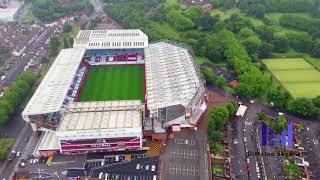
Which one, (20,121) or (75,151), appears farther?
(20,121)

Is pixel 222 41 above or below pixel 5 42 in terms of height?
above

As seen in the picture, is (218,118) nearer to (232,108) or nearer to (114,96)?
(232,108)

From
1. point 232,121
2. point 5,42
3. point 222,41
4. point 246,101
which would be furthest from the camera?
point 5,42

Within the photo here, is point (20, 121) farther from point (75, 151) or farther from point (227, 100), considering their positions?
point (227, 100)

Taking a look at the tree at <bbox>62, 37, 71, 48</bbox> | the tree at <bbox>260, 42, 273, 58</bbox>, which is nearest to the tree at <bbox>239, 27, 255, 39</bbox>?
the tree at <bbox>260, 42, 273, 58</bbox>

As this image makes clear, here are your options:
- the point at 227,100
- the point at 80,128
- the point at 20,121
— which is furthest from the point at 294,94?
the point at 20,121

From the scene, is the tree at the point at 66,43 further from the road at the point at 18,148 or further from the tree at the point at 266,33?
the tree at the point at 266,33

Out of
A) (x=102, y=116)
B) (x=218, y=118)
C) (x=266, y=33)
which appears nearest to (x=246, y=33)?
(x=266, y=33)

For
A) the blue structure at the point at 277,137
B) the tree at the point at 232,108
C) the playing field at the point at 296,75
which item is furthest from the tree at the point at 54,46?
the blue structure at the point at 277,137
